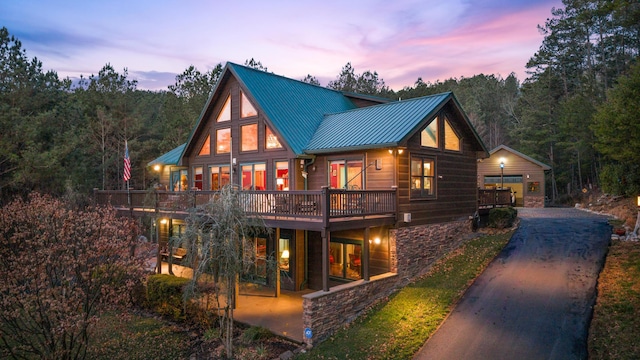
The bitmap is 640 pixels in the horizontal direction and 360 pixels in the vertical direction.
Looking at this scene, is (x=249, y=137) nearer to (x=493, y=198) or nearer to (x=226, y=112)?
(x=226, y=112)

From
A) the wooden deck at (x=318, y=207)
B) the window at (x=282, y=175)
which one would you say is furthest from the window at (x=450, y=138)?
the window at (x=282, y=175)

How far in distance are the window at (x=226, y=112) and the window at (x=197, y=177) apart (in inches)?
121

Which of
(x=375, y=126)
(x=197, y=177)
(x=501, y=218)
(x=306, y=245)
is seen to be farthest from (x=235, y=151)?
(x=501, y=218)

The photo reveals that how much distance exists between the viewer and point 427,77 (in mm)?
58938

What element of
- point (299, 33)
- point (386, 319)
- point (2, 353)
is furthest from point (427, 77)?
point (2, 353)

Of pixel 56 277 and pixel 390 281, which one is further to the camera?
pixel 390 281

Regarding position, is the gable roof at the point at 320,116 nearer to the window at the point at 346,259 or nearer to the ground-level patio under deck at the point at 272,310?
the window at the point at 346,259

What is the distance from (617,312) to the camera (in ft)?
32.0

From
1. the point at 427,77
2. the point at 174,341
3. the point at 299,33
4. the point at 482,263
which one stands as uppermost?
the point at 427,77

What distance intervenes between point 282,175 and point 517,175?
2240 centimetres

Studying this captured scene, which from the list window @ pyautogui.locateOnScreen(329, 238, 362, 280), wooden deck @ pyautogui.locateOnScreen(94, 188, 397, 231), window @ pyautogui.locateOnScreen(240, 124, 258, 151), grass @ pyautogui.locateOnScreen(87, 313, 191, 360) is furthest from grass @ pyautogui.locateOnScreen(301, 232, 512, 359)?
window @ pyautogui.locateOnScreen(240, 124, 258, 151)

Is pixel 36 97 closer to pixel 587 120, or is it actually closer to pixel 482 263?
pixel 482 263

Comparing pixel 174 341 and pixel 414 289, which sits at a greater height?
pixel 414 289

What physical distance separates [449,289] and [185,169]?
1651 centimetres
